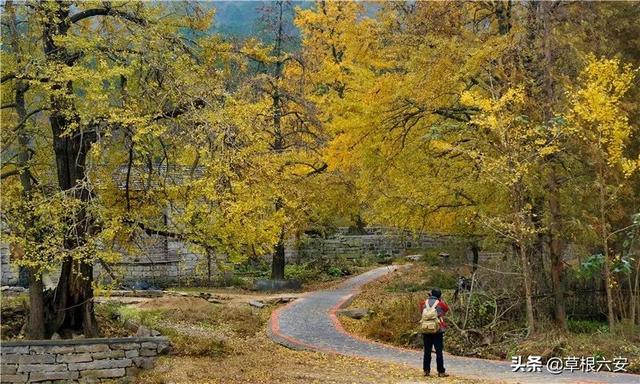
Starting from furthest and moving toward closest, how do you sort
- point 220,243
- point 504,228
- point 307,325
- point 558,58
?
point 307,325 → point 558,58 → point 504,228 → point 220,243

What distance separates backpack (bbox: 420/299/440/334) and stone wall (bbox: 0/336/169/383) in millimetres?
4587

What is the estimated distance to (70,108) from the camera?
9.79 m

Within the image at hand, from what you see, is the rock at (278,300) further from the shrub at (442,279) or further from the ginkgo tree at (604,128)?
the ginkgo tree at (604,128)

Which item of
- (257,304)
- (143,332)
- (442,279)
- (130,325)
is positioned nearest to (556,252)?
(143,332)

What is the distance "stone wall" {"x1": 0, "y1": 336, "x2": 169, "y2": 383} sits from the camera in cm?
999

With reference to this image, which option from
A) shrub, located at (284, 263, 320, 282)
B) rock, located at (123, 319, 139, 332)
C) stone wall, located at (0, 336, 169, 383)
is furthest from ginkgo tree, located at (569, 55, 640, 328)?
shrub, located at (284, 263, 320, 282)

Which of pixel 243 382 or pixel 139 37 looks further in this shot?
pixel 139 37

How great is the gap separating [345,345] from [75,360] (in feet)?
17.1

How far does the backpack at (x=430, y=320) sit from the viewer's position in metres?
9.68

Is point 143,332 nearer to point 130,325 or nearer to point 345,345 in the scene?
point 130,325

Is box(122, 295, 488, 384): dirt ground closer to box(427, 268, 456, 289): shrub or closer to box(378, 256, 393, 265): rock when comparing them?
box(427, 268, 456, 289): shrub

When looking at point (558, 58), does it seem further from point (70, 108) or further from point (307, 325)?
point (70, 108)

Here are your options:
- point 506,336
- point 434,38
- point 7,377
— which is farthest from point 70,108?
point 506,336

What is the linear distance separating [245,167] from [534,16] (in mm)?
7141
